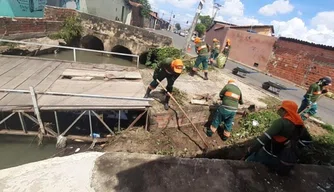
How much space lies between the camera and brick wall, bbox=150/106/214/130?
556 centimetres

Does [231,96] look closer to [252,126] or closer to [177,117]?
[177,117]

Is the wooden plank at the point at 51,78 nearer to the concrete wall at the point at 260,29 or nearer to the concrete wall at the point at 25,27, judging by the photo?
the concrete wall at the point at 25,27

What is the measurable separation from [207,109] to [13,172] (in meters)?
5.16

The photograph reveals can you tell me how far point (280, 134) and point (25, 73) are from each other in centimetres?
718

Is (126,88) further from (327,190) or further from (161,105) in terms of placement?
(327,190)

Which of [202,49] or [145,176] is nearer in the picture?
[145,176]

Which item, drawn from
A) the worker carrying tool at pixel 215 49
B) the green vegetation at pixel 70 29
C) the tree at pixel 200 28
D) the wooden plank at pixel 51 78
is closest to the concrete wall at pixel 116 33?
the green vegetation at pixel 70 29

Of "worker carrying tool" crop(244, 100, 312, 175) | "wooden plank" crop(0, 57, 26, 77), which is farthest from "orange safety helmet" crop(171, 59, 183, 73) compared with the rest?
"wooden plank" crop(0, 57, 26, 77)

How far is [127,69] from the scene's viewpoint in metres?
8.02

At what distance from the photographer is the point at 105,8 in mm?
23375

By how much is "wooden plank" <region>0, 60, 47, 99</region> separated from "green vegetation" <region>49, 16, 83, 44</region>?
6877 millimetres

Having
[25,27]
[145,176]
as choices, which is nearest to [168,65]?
[145,176]

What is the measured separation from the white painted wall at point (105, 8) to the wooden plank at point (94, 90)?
16.7 metres

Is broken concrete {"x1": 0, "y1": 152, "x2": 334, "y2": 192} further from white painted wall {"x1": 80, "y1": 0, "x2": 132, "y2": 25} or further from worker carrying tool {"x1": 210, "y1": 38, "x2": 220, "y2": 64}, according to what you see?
white painted wall {"x1": 80, "y1": 0, "x2": 132, "y2": 25}
